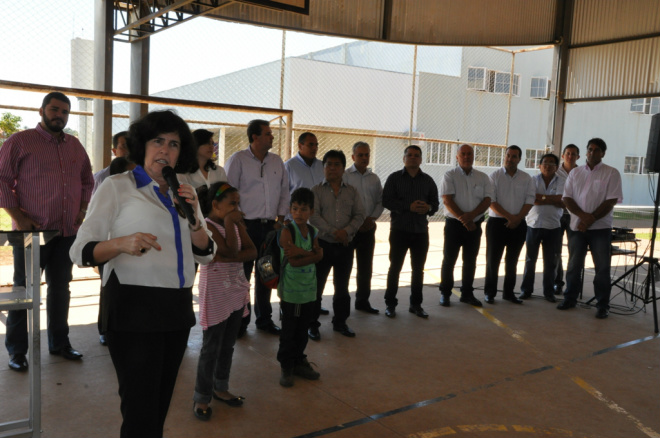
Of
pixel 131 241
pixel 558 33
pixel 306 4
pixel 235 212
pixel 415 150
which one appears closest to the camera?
pixel 131 241

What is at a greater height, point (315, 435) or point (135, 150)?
point (135, 150)

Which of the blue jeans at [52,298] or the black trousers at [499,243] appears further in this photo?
the black trousers at [499,243]

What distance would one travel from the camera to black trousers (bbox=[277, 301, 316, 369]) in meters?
4.16

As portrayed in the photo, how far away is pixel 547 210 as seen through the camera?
24.4 ft

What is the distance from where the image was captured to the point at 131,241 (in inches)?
80.4

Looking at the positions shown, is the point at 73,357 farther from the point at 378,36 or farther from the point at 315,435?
the point at 378,36

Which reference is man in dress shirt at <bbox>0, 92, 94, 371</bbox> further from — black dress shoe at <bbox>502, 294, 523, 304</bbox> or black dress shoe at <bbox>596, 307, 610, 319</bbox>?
black dress shoe at <bbox>596, 307, 610, 319</bbox>

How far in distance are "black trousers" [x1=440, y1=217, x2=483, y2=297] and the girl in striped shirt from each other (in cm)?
366

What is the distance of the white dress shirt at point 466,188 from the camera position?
6824mm

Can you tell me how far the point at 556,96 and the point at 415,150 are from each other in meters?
5.45

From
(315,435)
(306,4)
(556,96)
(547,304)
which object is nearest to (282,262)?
(315,435)

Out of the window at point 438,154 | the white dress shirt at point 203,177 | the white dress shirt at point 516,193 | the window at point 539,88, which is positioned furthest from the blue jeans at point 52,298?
the window at point 539,88

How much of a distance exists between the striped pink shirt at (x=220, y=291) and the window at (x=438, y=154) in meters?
16.0

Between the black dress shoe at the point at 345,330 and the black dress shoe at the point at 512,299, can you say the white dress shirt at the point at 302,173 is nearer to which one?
the black dress shoe at the point at 345,330
